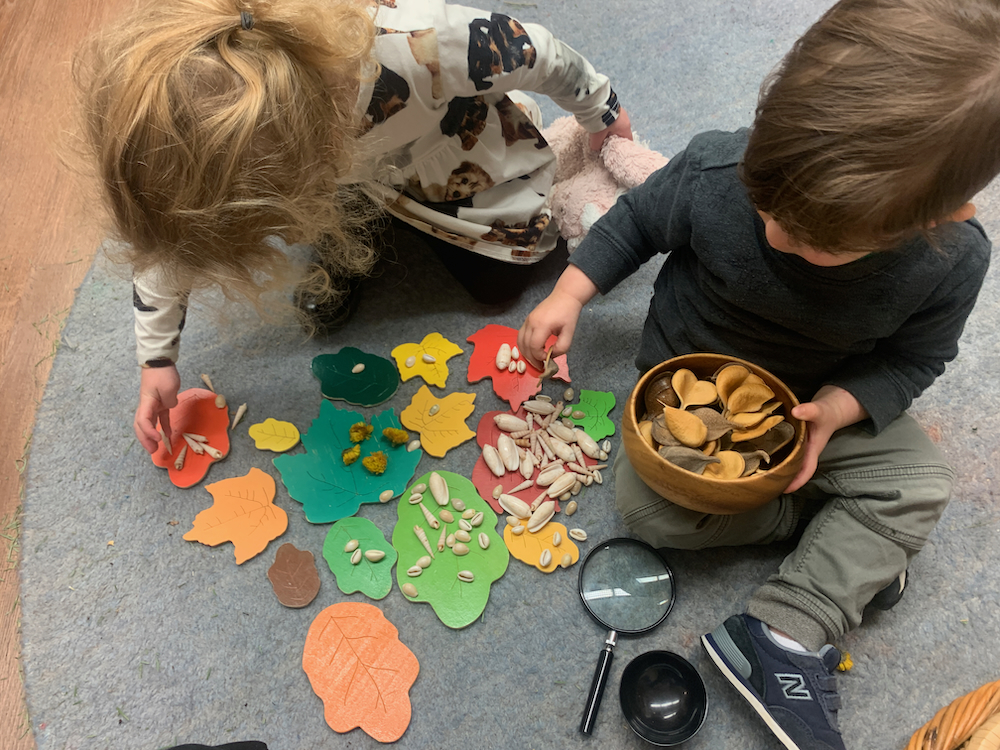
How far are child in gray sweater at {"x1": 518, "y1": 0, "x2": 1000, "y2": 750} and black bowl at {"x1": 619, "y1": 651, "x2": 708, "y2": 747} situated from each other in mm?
40

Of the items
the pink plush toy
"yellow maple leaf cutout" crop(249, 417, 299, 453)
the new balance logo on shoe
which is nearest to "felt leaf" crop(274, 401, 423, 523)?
"yellow maple leaf cutout" crop(249, 417, 299, 453)

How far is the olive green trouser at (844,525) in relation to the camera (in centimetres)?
64

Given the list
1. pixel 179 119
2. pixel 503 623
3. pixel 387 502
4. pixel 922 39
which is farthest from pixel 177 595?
pixel 922 39

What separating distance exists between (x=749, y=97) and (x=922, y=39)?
0.71 m

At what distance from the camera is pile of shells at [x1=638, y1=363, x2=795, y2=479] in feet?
1.88

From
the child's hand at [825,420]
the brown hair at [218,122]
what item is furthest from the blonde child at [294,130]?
the child's hand at [825,420]

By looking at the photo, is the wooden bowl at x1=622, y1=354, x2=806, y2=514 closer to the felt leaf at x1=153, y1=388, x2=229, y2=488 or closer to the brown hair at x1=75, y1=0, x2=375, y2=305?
the brown hair at x1=75, y1=0, x2=375, y2=305

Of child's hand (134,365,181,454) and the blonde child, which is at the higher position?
the blonde child

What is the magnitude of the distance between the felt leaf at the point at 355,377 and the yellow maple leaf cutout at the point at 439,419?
4cm

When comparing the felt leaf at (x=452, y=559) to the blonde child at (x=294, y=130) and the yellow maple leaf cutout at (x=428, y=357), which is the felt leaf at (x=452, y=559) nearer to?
the yellow maple leaf cutout at (x=428, y=357)

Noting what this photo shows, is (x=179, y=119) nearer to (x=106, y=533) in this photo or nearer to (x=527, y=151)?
(x=527, y=151)

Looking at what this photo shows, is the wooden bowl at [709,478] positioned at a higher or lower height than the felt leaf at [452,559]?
higher

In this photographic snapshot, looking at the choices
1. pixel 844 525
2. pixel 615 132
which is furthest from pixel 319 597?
pixel 615 132

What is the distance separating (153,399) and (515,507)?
0.44 m
